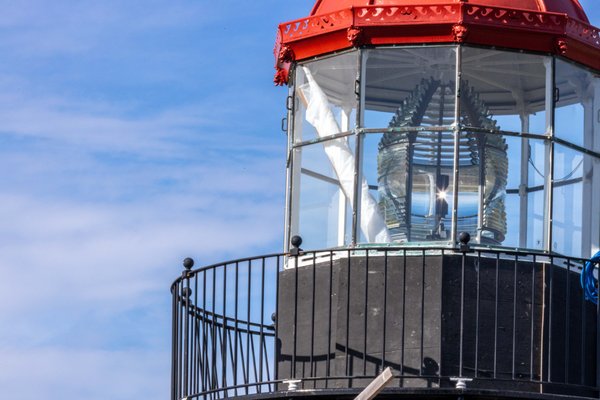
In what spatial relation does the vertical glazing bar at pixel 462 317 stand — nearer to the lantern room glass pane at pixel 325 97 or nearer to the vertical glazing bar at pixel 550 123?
the vertical glazing bar at pixel 550 123

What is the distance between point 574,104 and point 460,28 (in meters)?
1.66

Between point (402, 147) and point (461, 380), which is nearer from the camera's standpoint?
point (461, 380)

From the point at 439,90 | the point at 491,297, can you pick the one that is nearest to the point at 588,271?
the point at 491,297

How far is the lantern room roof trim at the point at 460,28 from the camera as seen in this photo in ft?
75.4

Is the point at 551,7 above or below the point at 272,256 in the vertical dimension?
above

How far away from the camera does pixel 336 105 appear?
23.8m

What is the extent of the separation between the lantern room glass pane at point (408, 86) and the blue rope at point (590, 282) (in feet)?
7.34

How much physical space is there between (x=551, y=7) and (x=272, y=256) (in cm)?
441

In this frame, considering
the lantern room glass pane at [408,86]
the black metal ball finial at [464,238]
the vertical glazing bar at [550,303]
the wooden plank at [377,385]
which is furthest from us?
the lantern room glass pane at [408,86]

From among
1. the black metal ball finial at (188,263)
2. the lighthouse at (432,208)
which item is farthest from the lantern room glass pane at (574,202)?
the black metal ball finial at (188,263)

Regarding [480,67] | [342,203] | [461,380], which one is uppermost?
[480,67]

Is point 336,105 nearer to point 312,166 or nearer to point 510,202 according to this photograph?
point 312,166

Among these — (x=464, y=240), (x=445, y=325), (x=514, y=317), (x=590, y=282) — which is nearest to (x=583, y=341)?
(x=590, y=282)

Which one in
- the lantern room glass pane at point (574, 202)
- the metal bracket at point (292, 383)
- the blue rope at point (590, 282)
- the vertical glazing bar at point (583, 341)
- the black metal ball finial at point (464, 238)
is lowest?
the metal bracket at point (292, 383)
